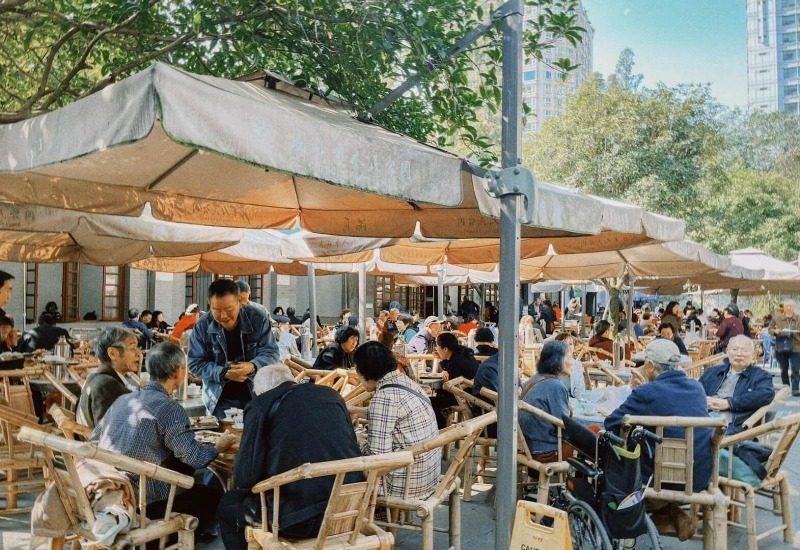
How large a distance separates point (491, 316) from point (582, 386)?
21.8 m

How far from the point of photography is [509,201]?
139 inches

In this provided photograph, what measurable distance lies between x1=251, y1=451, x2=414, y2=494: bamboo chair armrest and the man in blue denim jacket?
207 cm

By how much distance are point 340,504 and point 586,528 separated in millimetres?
1664

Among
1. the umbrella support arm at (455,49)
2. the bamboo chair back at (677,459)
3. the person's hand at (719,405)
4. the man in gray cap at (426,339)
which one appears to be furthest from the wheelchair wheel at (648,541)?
the man in gray cap at (426,339)

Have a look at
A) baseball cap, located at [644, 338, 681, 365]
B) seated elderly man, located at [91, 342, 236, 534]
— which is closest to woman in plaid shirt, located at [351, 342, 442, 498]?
seated elderly man, located at [91, 342, 236, 534]

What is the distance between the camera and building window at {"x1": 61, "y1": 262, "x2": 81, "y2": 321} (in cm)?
1661

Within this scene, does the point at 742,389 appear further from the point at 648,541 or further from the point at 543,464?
the point at 648,541

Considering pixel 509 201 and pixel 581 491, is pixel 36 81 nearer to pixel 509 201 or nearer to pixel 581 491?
pixel 509 201

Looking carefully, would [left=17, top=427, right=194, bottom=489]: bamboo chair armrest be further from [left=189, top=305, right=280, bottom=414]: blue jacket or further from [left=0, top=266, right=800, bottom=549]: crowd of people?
[left=189, top=305, right=280, bottom=414]: blue jacket

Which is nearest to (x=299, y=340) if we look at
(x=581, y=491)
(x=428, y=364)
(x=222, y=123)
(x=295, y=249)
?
(x=428, y=364)

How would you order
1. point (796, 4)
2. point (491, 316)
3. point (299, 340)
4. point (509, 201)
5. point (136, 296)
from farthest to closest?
point (796, 4)
point (491, 316)
point (136, 296)
point (299, 340)
point (509, 201)

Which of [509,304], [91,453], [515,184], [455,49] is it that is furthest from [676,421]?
[91,453]

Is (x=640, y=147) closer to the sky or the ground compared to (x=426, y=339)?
closer to the sky

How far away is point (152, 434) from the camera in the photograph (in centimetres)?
367
